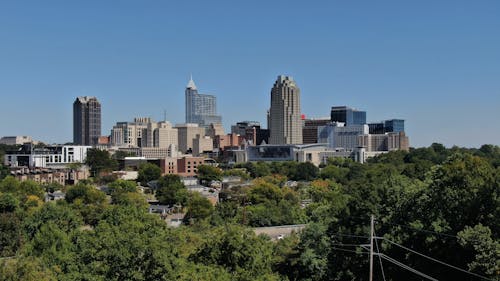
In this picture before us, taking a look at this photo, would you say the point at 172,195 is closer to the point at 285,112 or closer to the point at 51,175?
the point at 51,175

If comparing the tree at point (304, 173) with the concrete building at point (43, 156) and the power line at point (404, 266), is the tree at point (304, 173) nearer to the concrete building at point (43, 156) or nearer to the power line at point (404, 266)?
the concrete building at point (43, 156)

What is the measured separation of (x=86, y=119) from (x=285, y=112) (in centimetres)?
6068

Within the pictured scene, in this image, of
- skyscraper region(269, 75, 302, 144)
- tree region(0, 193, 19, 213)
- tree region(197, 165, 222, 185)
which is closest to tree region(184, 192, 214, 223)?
tree region(0, 193, 19, 213)

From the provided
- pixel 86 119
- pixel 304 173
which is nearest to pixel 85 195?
pixel 304 173

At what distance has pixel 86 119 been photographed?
→ 605 ft

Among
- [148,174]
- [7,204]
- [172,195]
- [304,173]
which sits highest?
[148,174]

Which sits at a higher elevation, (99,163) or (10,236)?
(99,163)

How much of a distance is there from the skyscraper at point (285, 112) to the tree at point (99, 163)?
63829 mm

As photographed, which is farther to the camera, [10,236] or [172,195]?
[172,195]

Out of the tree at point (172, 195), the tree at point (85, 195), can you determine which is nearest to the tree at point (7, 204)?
the tree at point (85, 195)

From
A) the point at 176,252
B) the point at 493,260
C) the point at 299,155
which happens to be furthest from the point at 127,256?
the point at 299,155

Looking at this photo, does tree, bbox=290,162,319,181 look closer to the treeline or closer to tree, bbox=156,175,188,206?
tree, bbox=156,175,188,206

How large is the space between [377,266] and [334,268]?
6.46 feet

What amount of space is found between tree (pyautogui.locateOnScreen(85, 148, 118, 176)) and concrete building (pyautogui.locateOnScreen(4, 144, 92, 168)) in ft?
39.2
